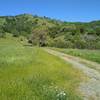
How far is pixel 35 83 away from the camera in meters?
16.5

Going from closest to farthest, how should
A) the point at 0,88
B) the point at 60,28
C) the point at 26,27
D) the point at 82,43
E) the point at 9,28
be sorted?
the point at 0,88 → the point at 82,43 → the point at 60,28 → the point at 9,28 → the point at 26,27

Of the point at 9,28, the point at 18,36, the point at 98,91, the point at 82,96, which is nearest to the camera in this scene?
the point at 82,96

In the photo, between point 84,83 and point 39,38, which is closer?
point 84,83

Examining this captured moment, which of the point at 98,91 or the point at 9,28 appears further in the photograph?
the point at 9,28

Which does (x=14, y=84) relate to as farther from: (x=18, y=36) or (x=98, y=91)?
(x=18, y=36)

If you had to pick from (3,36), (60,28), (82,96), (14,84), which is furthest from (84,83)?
(3,36)

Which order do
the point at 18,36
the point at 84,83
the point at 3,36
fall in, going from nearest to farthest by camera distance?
the point at 84,83 → the point at 3,36 → the point at 18,36

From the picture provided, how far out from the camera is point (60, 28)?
424ft

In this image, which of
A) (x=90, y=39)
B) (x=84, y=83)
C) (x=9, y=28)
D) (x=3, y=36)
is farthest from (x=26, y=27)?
(x=84, y=83)

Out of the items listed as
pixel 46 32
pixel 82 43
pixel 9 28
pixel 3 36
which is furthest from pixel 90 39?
pixel 9 28

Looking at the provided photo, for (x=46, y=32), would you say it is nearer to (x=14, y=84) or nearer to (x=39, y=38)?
(x=39, y=38)

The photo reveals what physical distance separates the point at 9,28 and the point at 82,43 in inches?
3331

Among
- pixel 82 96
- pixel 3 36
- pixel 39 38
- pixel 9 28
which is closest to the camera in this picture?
pixel 82 96

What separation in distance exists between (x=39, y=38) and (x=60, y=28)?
12771 mm
